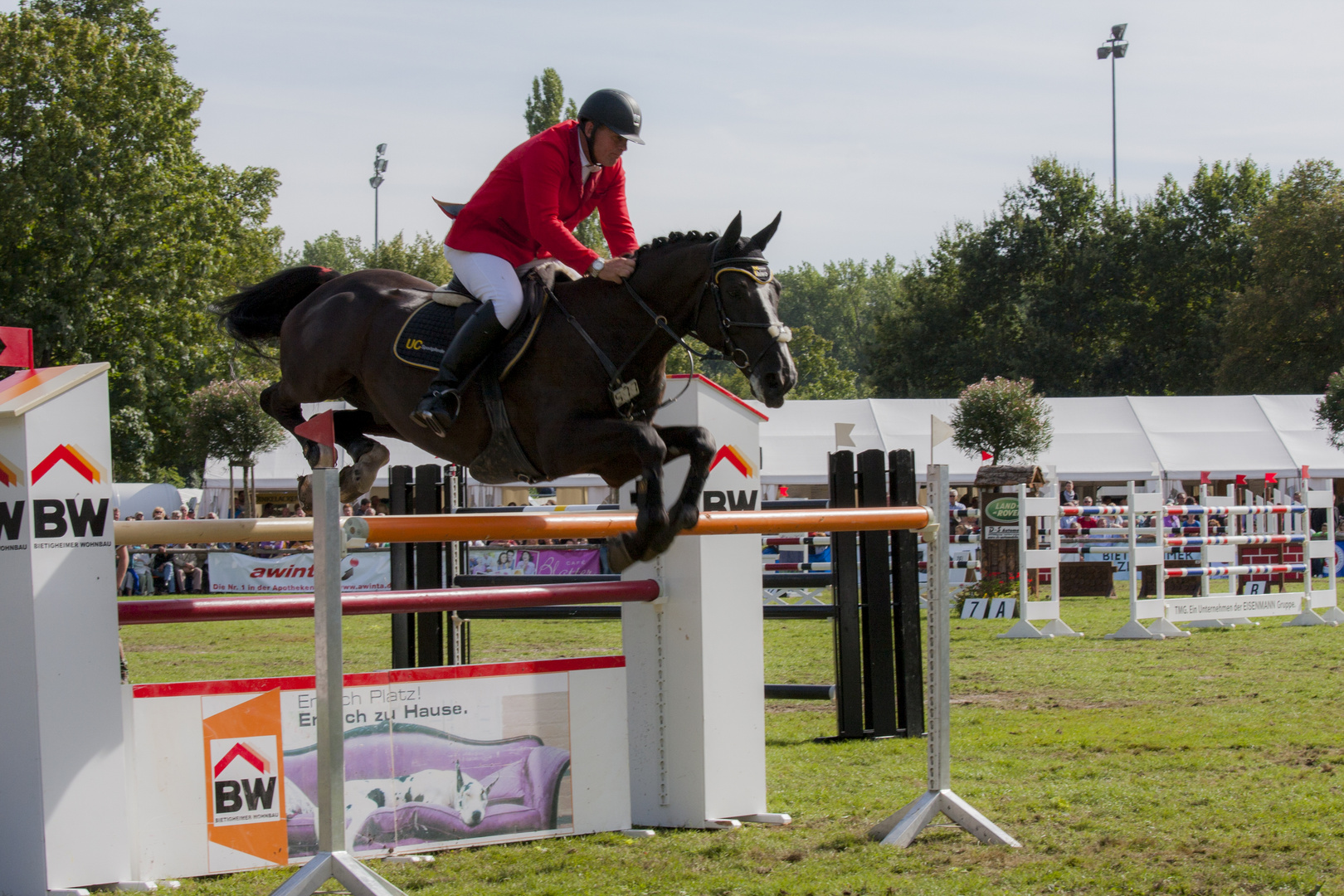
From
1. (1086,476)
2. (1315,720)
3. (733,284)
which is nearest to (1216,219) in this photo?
(1086,476)

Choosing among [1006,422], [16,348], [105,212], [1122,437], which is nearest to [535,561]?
[16,348]

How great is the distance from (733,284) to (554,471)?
35.5 inches

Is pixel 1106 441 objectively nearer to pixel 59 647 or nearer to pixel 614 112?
pixel 614 112

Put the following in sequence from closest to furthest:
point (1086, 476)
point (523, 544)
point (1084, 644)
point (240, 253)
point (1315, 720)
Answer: point (1315, 720)
point (1084, 644)
point (523, 544)
point (1086, 476)
point (240, 253)

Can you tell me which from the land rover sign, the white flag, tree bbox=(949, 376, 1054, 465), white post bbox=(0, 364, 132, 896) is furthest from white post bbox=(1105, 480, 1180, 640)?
tree bbox=(949, 376, 1054, 465)

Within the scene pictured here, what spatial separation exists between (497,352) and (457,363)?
160 millimetres

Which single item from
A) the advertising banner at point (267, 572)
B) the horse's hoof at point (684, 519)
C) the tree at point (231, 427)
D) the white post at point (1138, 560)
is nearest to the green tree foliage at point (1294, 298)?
the white post at point (1138, 560)

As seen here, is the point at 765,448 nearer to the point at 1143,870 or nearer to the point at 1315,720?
the point at 1315,720

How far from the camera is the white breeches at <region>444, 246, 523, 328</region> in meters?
4.34

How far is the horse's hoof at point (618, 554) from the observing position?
4008 millimetres

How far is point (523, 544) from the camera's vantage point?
16.0 meters

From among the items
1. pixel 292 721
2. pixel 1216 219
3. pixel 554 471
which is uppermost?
pixel 1216 219

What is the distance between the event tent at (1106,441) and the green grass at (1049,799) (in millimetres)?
16194

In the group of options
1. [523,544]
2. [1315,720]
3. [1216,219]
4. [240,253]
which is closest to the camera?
[1315,720]
